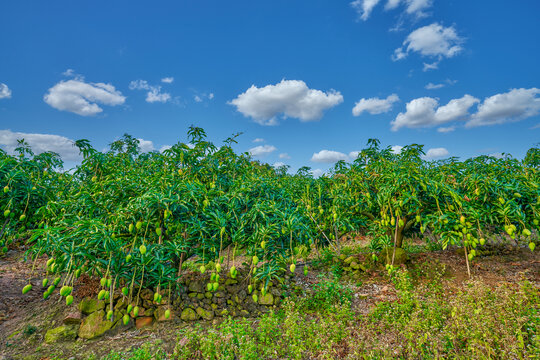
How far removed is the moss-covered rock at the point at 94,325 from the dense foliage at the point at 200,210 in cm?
40

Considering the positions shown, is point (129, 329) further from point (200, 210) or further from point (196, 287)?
point (200, 210)

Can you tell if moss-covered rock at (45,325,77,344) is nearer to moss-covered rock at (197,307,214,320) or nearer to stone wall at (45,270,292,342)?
stone wall at (45,270,292,342)

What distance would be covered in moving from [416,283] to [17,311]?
741 cm

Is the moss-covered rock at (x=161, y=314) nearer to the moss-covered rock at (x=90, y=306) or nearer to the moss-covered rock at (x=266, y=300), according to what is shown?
the moss-covered rock at (x=90, y=306)

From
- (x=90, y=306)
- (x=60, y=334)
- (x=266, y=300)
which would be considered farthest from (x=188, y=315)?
(x=60, y=334)

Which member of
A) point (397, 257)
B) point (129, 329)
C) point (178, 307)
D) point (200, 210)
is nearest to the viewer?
point (200, 210)

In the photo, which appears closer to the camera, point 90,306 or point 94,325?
point 94,325

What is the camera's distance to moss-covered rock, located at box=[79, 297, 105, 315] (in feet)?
13.0

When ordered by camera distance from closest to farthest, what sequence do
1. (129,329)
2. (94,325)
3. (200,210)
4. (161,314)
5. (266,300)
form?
(200,210)
(94,325)
(129,329)
(161,314)
(266,300)

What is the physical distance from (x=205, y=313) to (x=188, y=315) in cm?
26

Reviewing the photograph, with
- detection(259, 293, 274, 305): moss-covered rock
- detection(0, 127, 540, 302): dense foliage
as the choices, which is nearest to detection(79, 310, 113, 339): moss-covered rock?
detection(0, 127, 540, 302): dense foliage

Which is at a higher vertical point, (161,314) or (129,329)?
(161,314)

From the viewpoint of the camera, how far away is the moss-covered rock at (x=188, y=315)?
4.02 metres

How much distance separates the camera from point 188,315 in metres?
4.05
